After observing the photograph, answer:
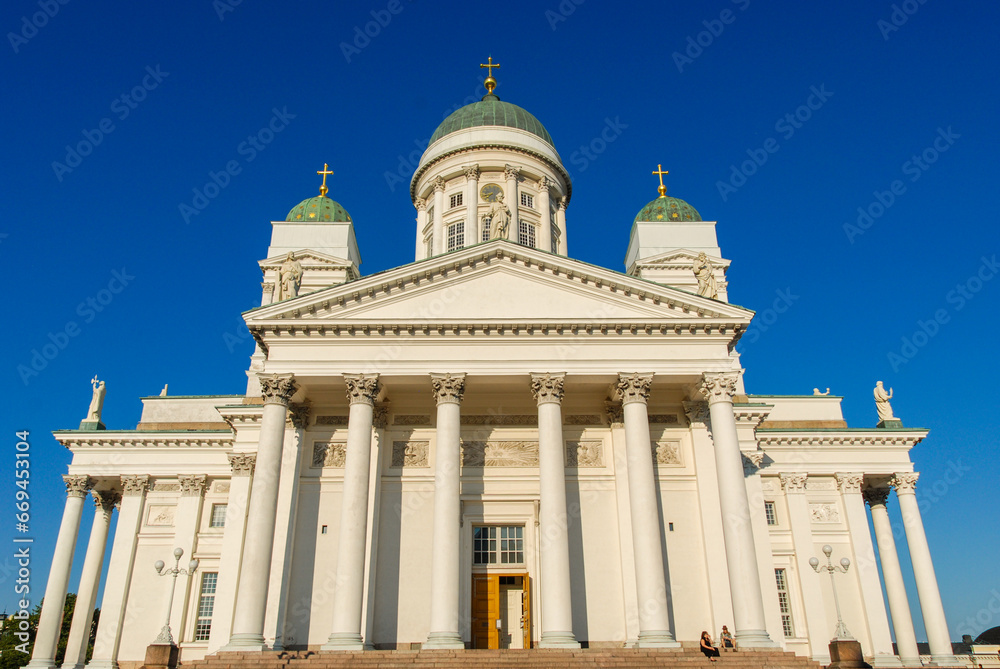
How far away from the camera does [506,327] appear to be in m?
22.3

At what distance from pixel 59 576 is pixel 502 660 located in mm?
24252

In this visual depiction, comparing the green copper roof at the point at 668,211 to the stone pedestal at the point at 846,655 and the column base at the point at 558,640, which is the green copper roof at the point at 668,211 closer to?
the stone pedestal at the point at 846,655

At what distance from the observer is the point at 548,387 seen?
22.0 m

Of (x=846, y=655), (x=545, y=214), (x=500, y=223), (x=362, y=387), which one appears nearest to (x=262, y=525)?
(x=362, y=387)

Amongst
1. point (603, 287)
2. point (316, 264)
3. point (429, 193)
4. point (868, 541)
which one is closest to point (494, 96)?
point (429, 193)

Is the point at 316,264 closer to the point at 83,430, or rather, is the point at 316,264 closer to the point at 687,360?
the point at 83,430

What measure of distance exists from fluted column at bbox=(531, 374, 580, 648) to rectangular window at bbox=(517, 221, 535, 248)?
15551 millimetres

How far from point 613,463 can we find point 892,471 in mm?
17997

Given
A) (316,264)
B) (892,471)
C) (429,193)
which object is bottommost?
(892,471)

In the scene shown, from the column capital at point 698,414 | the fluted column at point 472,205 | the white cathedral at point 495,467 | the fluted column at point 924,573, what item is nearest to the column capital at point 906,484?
the fluted column at point 924,573

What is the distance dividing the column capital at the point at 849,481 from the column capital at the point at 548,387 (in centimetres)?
1897

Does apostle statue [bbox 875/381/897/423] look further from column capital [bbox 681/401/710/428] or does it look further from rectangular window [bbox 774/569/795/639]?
column capital [bbox 681/401/710/428]

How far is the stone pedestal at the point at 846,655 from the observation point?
19.3 meters

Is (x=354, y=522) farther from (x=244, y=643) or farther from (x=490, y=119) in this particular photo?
(x=490, y=119)
